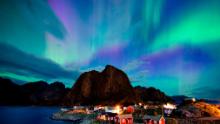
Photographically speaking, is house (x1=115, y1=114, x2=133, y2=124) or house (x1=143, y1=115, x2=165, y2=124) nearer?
house (x1=143, y1=115, x2=165, y2=124)

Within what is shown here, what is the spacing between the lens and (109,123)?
82.7 metres

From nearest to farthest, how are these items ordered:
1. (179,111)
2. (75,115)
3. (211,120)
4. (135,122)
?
1. (211,120)
2. (135,122)
3. (179,111)
4. (75,115)

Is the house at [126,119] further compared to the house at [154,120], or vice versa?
the house at [126,119]

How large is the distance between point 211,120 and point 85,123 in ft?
143

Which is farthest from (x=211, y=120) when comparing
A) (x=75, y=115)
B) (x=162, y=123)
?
(x=75, y=115)

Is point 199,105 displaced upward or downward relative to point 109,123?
upward

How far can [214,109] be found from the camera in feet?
266

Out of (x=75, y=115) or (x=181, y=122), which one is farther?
(x=75, y=115)

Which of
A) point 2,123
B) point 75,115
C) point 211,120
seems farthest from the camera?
point 75,115

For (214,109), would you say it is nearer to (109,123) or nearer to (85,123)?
(109,123)

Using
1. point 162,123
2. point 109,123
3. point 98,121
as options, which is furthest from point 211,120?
point 98,121

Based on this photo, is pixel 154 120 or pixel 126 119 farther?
pixel 126 119

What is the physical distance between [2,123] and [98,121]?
59.2 metres

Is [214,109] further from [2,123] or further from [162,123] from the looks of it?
[2,123]
